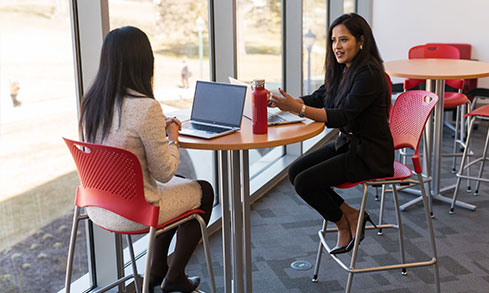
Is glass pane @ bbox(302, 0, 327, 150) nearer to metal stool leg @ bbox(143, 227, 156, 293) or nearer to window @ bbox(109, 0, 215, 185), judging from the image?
window @ bbox(109, 0, 215, 185)

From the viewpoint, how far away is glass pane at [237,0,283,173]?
4250mm

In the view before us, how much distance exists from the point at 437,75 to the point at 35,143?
2543mm

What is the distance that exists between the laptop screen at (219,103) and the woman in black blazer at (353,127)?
26 centimetres

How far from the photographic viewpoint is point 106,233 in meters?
2.60

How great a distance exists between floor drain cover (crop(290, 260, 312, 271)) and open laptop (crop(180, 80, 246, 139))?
42.9 inches

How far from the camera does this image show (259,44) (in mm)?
4520

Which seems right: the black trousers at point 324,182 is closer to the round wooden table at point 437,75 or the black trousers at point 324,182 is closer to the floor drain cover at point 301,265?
the floor drain cover at point 301,265

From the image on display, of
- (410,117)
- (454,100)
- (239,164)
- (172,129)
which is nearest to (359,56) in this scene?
(410,117)

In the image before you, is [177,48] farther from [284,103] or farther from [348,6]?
[348,6]

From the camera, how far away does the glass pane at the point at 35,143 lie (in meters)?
2.17

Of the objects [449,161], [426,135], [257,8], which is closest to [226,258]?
[426,135]

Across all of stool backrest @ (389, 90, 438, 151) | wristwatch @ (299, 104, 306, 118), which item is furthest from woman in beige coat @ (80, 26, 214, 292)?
stool backrest @ (389, 90, 438, 151)

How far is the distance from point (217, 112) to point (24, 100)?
0.78 m

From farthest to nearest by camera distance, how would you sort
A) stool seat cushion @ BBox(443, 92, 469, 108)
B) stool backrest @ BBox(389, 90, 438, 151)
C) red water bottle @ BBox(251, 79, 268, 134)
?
1. stool seat cushion @ BBox(443, 92, 469, 108)
2. stool backrest @ BBox(389, 90, 438, 151)
3. red water bottle @ BBox(251, 79, 268, 134)
